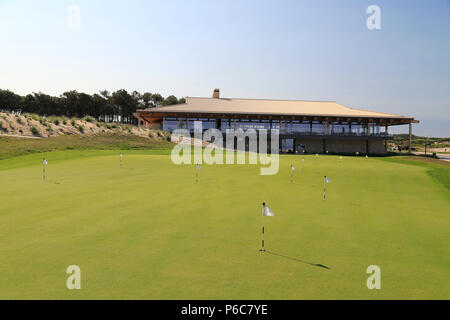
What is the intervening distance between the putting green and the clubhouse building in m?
39.3

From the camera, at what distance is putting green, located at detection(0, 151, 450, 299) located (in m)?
6.01

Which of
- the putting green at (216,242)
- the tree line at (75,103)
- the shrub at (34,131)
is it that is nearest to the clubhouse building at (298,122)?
the shrub at (34,131)

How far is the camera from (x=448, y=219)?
472 inches

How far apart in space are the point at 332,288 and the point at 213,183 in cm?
1317

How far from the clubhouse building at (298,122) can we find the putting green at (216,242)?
39338 mm

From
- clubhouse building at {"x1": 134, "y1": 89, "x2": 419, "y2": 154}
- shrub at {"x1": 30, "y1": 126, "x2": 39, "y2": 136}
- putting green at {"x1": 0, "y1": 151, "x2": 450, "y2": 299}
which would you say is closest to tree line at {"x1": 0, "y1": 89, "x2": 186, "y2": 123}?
clubhouse building at {"x1": 134, "y1": 89, "x2": 419, "y2": 154}

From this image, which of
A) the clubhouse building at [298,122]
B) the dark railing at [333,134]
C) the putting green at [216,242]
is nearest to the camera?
the putting green at [216,242]

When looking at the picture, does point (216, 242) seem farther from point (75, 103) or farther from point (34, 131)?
point (75, 103)

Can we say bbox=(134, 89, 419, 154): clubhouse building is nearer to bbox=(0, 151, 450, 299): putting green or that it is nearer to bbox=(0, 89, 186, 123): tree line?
bbox=(0, 151, 450, 299): putting green

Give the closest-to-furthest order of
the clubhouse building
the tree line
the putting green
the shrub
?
the putting green → the shrub → the clubhouse building → the tree line

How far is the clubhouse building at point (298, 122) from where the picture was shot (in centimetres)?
5597

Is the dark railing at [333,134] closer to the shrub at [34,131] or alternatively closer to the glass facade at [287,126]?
the glass facade at [287,126]
